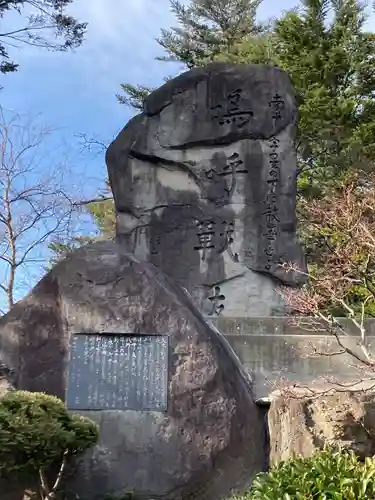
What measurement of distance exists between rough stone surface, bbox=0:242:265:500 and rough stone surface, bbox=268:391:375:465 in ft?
2.39

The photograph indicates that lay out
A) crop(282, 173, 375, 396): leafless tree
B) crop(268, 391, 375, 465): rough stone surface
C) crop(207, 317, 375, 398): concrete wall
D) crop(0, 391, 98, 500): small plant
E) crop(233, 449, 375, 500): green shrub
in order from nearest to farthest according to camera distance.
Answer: crop(233, 449, 375, 500): green shrub, crop(0, 391, 98, 500): small plant, crop(268, 391, 375, 465): rough stone surface, crop(282, 173, 375, 396): leafless tree, crop(207, 317, 375, 398): concrete wall

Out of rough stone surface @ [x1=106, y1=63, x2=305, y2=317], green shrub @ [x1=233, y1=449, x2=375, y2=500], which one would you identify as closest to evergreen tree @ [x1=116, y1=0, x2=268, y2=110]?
rough stone surface @ [x1=106, y1=63, x2=305, y2=317]

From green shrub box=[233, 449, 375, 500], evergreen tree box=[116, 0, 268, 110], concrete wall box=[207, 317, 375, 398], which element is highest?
evergreen tree box=[116, 0, 268, 110]

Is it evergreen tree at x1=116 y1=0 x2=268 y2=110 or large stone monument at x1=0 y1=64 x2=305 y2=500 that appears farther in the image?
evergreen tree at x1=116 y1=0 x2=268 y2=110

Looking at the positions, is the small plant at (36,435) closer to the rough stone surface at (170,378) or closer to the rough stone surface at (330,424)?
the rough stone surface at (170,378)

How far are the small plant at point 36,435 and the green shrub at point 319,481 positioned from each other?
162cm

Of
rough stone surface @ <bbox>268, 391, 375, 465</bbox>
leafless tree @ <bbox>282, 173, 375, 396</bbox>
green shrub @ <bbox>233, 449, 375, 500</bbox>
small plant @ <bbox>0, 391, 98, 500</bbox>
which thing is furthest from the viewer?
leafless tree @ <bbox>282, 173, 375, 396</bbox>

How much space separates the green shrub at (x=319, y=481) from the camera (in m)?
3.35

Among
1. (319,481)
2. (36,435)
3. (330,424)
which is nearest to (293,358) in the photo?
(330,424)

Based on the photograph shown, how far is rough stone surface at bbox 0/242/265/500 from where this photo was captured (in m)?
5.61

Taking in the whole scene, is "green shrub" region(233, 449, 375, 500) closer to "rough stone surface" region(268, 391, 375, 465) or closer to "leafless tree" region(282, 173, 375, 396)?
"rough stone surface" region(268, 391, 375, 465)

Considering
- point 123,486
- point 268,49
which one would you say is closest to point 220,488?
point 123,486

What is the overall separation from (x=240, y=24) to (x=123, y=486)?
16.7 meters

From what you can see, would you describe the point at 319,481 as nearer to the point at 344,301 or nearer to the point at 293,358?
the point at 293,358
